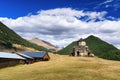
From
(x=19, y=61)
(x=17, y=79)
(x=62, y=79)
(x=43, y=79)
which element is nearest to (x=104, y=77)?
(x=62, y=79)

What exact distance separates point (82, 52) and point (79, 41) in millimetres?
6949

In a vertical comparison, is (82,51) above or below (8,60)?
above

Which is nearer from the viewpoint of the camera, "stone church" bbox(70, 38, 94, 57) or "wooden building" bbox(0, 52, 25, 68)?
"wooden building" bbox(0, 52, 25, 68)

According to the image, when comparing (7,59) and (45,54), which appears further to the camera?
(45,54)

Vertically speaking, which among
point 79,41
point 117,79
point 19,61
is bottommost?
point 117,79

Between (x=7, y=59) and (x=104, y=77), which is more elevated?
(x=7, y=59)

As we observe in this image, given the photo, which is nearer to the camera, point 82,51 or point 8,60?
point 8,60

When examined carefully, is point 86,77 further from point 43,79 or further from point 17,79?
point 17,79

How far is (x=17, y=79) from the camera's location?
42.3 m

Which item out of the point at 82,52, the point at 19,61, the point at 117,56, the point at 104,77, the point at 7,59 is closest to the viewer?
the point at 104,77

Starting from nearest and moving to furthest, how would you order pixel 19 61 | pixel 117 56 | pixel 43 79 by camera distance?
pixel 43 79 < pixel 19 61 < pixel 117 56

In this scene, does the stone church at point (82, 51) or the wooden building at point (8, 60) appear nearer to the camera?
the wooden building at point (8, 60)

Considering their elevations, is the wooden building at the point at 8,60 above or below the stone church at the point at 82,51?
below

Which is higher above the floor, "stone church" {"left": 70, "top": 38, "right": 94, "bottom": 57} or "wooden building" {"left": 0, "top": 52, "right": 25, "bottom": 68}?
"stone church" {"left": 70, "top": 38, "right": 94, "bottom": 57}
